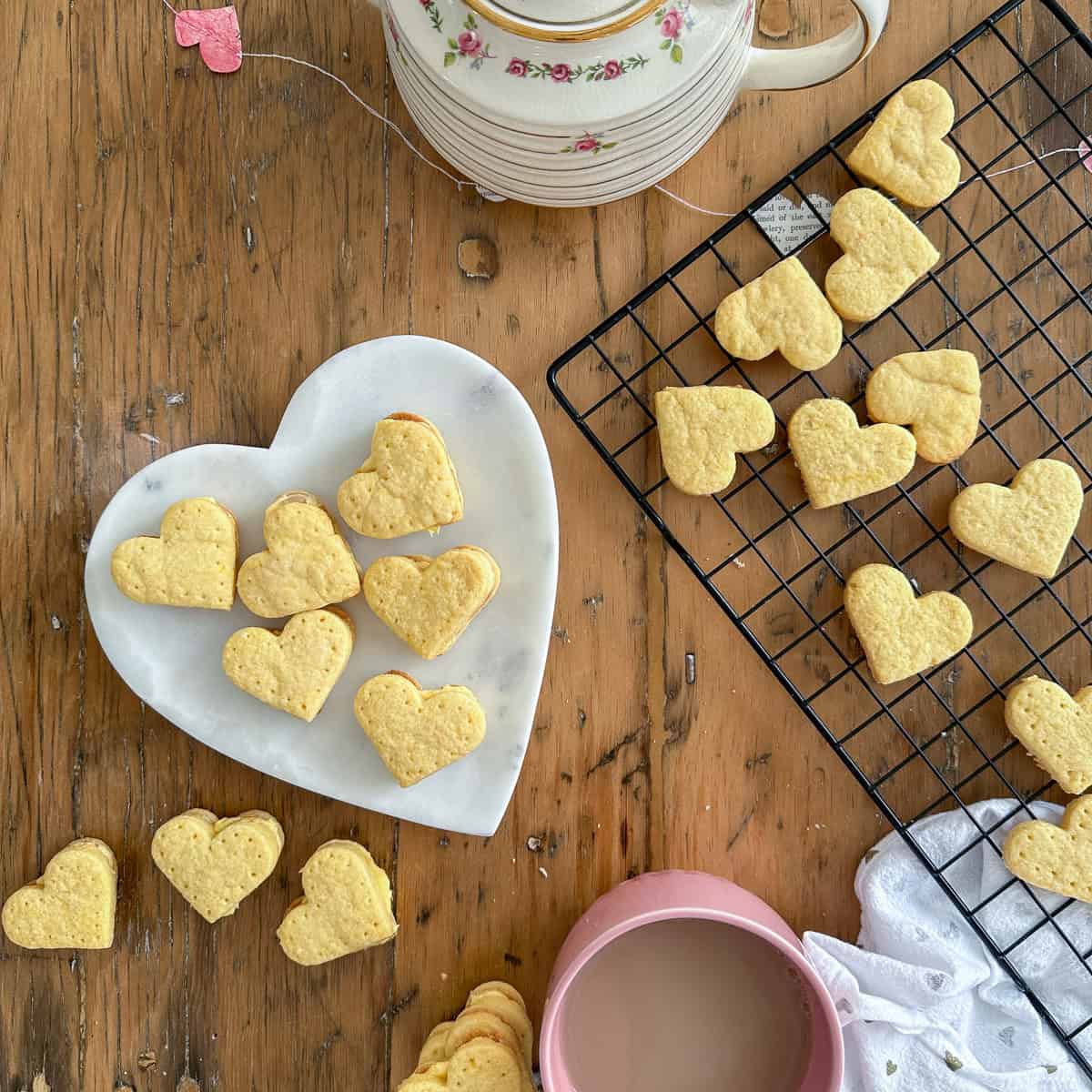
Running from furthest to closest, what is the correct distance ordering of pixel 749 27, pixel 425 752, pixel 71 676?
pixel 71 676 < pixel 425 752 < pixel 749 27

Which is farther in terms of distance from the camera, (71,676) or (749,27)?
(71,676)

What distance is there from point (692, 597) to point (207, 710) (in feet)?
1.59

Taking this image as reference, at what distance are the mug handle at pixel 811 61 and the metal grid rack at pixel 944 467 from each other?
18cm

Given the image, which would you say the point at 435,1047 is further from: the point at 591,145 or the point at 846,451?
the point at 591,145

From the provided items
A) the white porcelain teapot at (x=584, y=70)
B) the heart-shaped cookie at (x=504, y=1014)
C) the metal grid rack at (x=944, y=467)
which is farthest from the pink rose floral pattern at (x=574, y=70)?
the heart-shaped cookie at (x=504, y=1014)

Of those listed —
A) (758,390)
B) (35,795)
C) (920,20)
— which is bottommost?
(35,795)

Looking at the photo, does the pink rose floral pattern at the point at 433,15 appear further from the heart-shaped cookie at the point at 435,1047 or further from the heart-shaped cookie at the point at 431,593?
the heart-shaped cookie at the point at 435,1047

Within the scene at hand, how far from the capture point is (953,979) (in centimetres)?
103

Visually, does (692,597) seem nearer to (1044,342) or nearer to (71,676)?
(1044,342)

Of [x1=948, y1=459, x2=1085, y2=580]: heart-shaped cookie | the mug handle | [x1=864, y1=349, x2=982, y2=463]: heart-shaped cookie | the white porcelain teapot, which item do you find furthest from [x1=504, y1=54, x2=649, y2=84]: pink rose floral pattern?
[x1=948, y1=459, x2=1085, y2=580]: heart-shaped cookie

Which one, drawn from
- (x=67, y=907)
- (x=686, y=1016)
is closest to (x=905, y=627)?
(x=686, y=1016)

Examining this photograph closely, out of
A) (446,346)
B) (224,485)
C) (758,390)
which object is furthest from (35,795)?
(758,390)

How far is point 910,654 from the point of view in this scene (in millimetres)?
1027

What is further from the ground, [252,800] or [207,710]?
[207,710]
